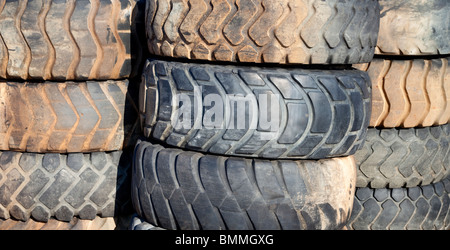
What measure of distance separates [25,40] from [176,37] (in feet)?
1.81

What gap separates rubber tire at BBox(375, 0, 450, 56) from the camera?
6.93 feet

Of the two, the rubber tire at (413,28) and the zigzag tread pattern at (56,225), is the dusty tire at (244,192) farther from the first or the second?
the rubber tire at (413,28)

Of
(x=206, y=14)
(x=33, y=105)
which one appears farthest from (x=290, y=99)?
(x=33, y=105)

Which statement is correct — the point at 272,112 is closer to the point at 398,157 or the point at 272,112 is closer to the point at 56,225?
the point at 398,157

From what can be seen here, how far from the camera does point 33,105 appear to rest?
1.98m

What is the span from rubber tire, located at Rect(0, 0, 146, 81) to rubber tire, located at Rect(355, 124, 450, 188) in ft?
3.53

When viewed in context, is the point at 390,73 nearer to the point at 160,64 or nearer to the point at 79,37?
the point at 160,64

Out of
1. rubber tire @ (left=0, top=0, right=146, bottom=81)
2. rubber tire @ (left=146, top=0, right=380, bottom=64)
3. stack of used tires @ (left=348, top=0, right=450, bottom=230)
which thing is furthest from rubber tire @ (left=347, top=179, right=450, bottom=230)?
rubber tire @ (left=0, top=0, right=146, bottom=81)

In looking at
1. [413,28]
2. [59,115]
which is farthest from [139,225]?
[413,28]

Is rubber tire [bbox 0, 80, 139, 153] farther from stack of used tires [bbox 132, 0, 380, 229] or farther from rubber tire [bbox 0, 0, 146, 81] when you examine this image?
stack of used tires [bbox 132, 0, 380, 229]

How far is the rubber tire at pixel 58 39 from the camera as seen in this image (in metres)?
1.92

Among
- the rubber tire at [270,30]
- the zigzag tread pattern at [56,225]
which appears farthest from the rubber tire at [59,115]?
the rubber tire at [270,30]

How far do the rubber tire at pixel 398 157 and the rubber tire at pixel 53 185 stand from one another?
1025 millimetres

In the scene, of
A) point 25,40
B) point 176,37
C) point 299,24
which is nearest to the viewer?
point 299,24
